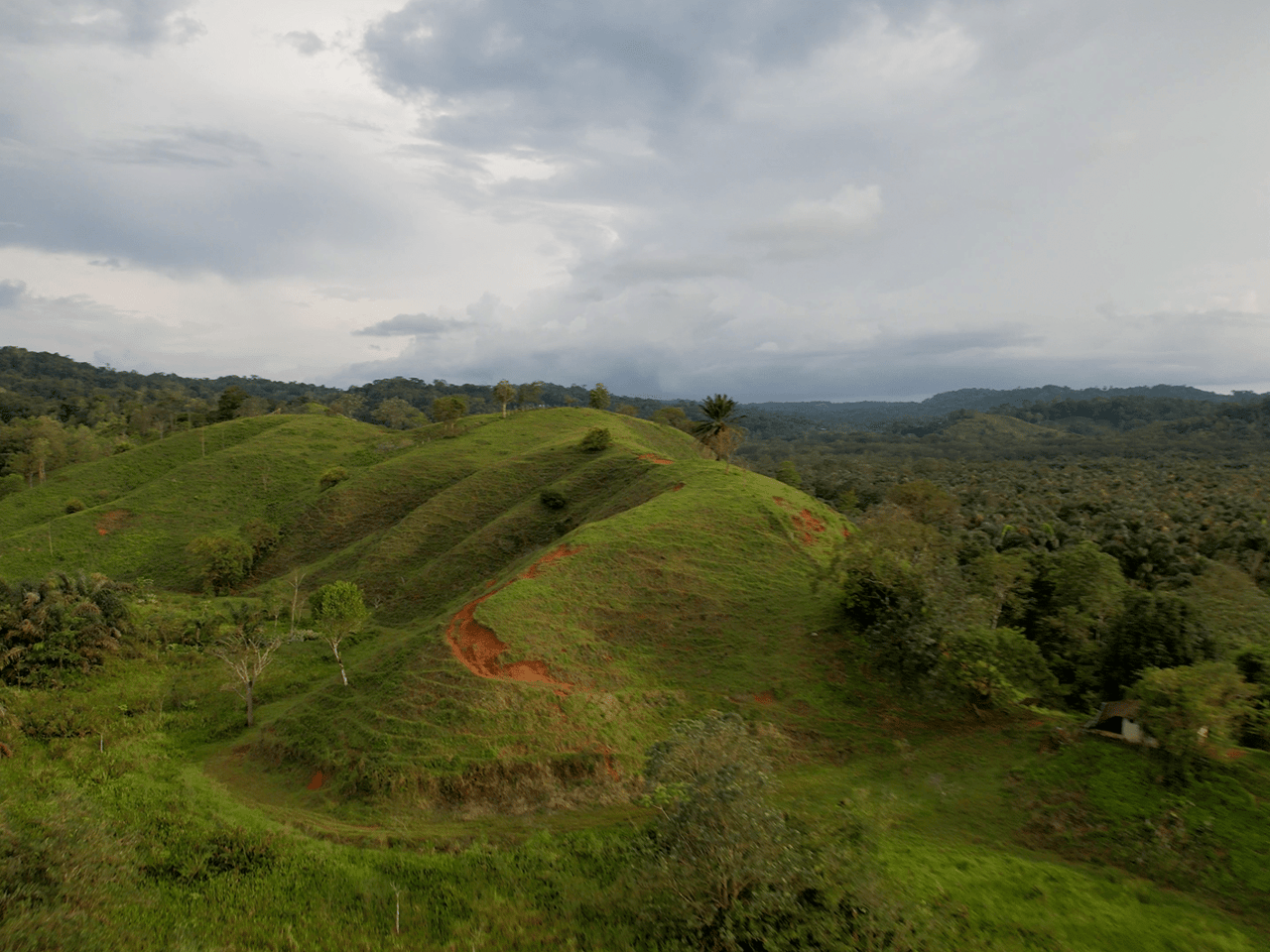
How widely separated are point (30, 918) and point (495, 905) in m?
9.34

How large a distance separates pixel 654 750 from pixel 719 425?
46.2 metres

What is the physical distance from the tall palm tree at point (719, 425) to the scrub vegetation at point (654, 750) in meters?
9.62

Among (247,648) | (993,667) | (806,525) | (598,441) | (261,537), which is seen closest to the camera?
(993,667)

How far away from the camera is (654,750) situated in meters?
15.0

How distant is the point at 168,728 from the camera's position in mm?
28953

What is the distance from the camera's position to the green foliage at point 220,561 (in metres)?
54.0

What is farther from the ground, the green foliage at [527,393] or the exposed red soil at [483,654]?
the green foliage at [527,393]

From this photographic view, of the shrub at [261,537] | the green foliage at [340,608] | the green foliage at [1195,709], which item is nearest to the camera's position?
the green foliage at [1195,709]

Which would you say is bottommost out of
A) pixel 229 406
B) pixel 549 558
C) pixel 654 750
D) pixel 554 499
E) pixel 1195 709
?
pixel 654 750

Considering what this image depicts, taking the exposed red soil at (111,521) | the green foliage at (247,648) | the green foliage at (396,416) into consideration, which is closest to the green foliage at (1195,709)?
the green foliage at (247,648)

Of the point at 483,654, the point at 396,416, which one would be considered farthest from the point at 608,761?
the point at 396,416

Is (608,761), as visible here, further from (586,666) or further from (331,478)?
(331,478)

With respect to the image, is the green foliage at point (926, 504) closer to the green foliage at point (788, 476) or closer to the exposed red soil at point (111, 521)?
the green foliage at point (788, 476)

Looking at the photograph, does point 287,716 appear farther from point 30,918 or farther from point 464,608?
point 30,918
